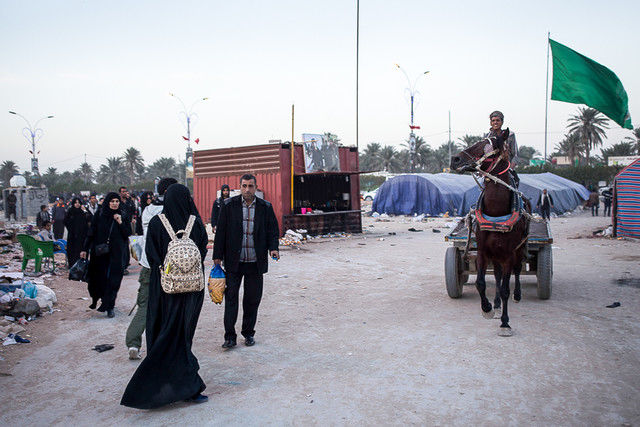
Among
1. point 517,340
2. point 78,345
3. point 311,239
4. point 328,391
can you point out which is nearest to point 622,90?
point 517,340

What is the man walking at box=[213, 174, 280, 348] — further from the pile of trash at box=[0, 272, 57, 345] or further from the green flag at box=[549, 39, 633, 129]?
the green flag at box=[549, 39, 633, 129]

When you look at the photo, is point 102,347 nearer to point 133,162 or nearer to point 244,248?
point 244,248

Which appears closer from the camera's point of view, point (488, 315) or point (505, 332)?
point (505, 332)

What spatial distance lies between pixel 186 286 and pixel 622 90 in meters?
8.02

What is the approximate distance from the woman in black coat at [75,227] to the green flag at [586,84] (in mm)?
9458

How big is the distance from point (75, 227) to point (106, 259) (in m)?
4.31

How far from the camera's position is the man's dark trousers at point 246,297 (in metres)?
5.67

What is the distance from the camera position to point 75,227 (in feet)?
37.0

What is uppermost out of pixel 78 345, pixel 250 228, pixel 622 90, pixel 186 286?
pixel 622 90

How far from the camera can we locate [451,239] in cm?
802

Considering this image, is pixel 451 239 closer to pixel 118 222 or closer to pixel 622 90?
pixel 622 90

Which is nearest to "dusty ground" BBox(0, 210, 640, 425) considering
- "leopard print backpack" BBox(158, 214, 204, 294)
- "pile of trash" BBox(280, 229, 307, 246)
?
"leopard print backpack" BBox(158, 214, 204, 294)

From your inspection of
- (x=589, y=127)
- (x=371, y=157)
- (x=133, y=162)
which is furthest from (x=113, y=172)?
(x=589, y=127)

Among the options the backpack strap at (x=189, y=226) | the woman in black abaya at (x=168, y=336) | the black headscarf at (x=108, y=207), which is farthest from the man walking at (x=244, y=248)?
the black headscarf at (x=108, y=207)
